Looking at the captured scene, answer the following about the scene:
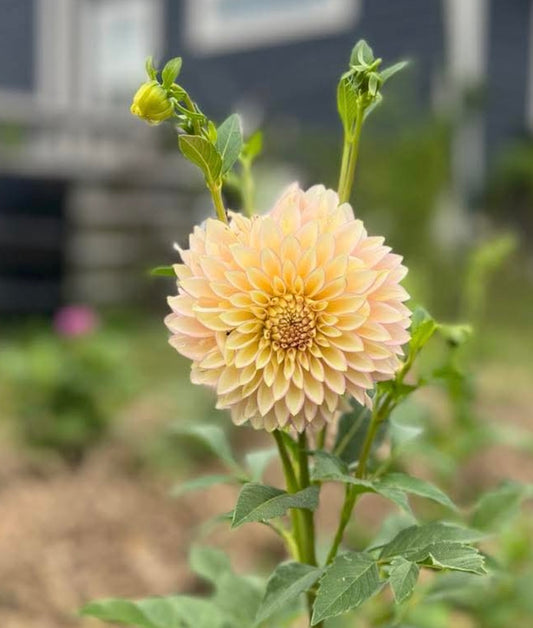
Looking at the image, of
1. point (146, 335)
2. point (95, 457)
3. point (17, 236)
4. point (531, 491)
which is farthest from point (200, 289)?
point (17, 236)

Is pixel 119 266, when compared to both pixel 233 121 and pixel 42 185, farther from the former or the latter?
pixel 233 121

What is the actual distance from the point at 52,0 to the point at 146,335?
181 inches

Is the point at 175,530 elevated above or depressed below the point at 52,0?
below

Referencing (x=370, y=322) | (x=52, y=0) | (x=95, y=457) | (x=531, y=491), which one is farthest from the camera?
(x=52, y=0)

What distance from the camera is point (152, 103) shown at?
2.51 ft

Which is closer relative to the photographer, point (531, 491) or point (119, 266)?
point (531, 491)

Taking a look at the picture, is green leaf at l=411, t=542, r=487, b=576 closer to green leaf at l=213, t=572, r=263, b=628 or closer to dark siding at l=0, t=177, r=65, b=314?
green leaf at l=213, t=572, r=263, b=628

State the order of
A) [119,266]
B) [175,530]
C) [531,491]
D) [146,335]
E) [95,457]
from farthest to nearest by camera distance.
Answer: [119,266] → [146,335] → [95,457] → [175,530] → [531,491]

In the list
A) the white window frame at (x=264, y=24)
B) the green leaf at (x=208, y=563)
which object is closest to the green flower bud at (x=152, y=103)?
the green leaf at (x=208, y=563)

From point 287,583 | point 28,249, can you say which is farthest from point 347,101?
point 28,249

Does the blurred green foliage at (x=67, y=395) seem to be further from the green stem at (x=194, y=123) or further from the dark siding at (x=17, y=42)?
the dark siding at (x=17, y=42)

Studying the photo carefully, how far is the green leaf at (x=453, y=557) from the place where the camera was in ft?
2.44

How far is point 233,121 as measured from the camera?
852mm

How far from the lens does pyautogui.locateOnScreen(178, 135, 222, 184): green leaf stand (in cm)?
77
